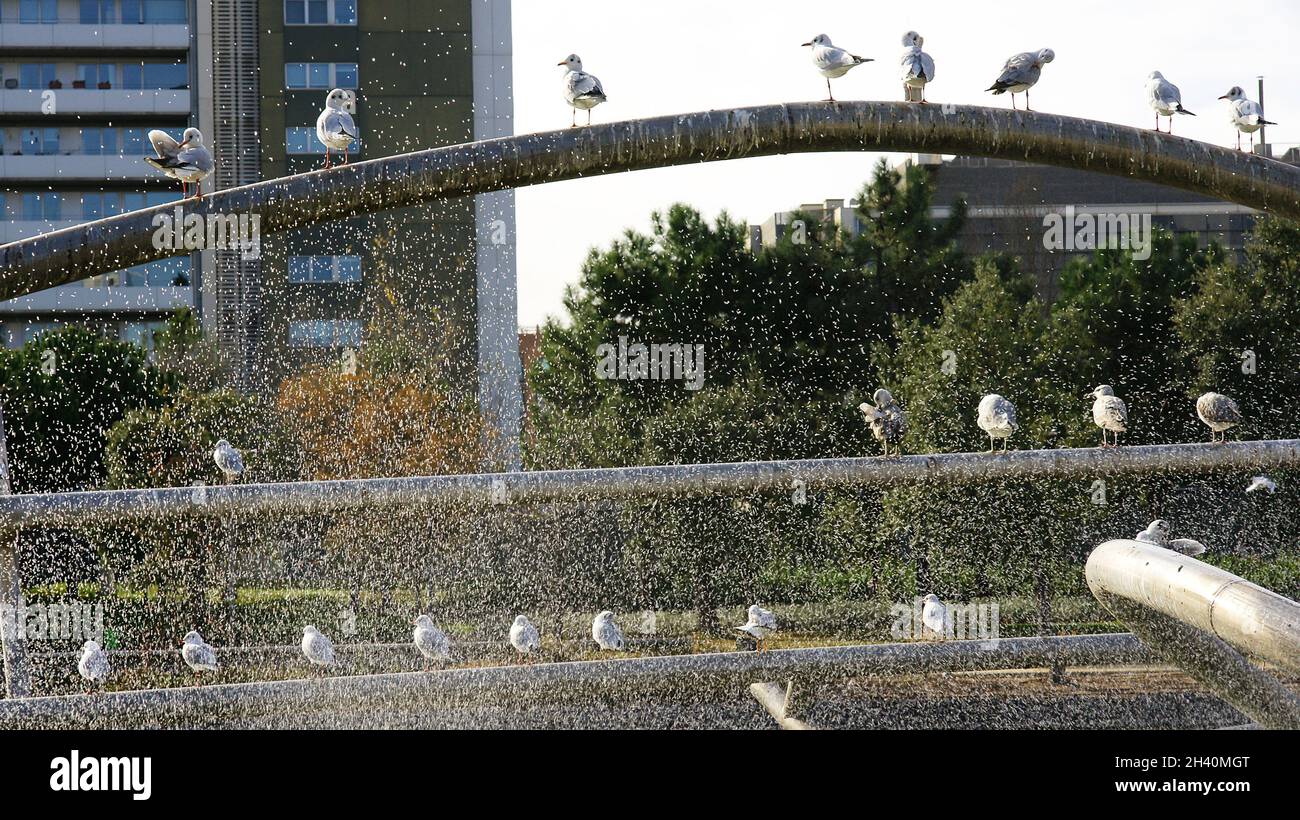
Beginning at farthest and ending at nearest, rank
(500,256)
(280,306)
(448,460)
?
1. (500,256)
2. (280,306)
3. (448,460)

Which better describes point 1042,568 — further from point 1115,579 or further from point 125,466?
point 1115,579

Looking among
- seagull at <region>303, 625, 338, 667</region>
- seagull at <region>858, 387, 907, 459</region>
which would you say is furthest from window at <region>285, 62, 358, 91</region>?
seagull at <region>858, 387, 907, 459</region>

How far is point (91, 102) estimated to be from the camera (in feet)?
189

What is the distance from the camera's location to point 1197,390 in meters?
21.8

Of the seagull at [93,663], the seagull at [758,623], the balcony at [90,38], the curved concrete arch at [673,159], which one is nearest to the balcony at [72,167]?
the balcony at [90,38]

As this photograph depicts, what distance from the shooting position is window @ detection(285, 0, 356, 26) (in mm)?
48188

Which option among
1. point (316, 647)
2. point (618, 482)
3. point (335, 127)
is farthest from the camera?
point (335, 127)

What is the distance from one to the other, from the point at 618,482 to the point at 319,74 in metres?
44.3

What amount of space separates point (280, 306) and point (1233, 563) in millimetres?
35044

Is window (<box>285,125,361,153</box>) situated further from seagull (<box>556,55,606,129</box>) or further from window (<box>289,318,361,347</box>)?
seagull (<box>556,55,606,129</box>)

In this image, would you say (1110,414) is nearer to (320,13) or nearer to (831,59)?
(831,59)

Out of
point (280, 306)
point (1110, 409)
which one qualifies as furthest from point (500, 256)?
point (1110, 409)

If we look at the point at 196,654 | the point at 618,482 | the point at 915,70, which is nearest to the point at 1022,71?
the point at 915,70

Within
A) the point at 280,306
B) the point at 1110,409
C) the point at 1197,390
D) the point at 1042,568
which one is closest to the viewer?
the point at 1110,409
